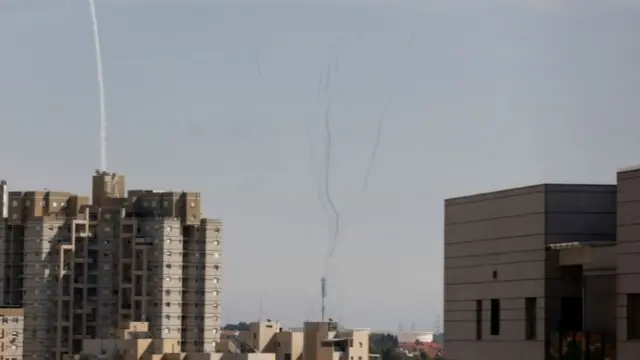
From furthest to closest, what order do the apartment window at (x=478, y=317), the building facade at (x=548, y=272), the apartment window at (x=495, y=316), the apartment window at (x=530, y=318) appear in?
the apartment window at (x=478, y=317), the apartment window at (x=495, y=316), the apartment window at (x=530, y=318), the building facade at (x=548, y=272)

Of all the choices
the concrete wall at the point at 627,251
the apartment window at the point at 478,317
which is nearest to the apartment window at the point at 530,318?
the apartment window at the point at 478,317

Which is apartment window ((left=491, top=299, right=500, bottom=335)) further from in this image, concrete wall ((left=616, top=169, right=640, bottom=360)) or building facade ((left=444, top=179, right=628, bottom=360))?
concrete wall ((left=616, top=169, right=640, bottom=360))

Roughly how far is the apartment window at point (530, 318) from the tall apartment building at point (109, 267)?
85.1 metres

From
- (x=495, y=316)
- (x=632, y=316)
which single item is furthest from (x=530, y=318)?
(x=632, y=316)

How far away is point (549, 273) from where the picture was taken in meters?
45.6

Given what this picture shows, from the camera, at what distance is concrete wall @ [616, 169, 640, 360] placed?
4222cm

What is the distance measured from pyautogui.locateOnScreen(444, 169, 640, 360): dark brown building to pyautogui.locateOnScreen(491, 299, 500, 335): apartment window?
33mm

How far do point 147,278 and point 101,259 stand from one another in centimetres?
464

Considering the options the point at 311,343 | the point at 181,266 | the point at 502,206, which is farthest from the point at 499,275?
the point at 181,266

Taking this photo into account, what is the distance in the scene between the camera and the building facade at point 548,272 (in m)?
43.0

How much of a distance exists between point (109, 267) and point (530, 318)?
3561 inches

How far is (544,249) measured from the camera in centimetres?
4550

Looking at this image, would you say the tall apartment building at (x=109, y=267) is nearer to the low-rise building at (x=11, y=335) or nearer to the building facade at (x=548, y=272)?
the low-rise building at (x=11, y=335)

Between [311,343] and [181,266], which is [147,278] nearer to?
[181,266]
